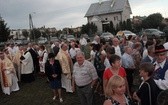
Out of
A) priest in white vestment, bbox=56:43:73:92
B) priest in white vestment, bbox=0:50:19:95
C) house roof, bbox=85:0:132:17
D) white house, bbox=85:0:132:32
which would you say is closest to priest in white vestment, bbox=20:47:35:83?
priest in white vestment, bbox=0:50:19:95

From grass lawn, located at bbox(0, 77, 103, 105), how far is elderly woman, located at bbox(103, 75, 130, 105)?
5.81 meters

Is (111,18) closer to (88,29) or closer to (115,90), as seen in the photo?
(88,29)

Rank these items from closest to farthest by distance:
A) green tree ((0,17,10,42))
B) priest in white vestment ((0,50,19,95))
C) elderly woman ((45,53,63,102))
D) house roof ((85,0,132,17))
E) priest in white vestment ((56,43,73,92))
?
elderly woman ((45,53,63,102)), priest in white vestment ((56,43,73,92)), priest in white vestment ((0,50,19,95)), green tree ((0,17,10,42)), house roof ((85,0,132,17))

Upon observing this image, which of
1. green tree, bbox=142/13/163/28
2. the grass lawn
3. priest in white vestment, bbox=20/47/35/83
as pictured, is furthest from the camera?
green tree, bbox=142/13/163/28

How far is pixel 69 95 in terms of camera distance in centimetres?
1162

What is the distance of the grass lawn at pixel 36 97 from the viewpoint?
35.5 feet

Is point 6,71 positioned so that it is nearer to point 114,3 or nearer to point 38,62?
point 38,62

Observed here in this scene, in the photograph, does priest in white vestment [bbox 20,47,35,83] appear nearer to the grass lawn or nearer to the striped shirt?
the grass lawn

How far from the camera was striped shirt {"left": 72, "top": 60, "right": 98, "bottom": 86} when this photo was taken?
7637mm

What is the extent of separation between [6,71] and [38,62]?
3.54 meters

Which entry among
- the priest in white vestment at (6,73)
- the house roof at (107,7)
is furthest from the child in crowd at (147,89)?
the house roof at (107,7)

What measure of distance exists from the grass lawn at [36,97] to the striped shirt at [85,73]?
2.34 meters

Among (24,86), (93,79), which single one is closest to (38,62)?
(24,86)

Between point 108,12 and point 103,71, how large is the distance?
84.7m
